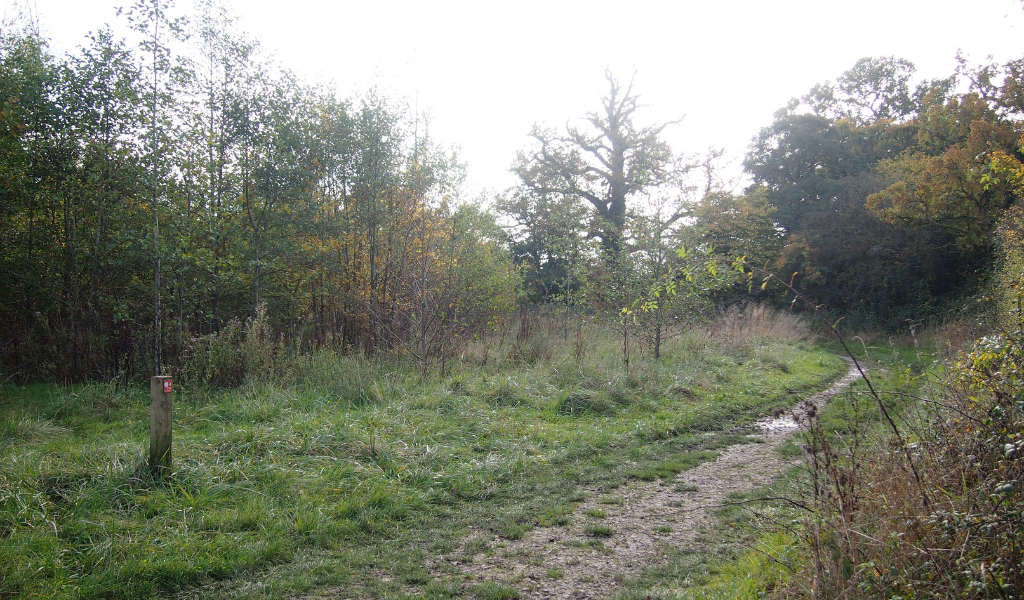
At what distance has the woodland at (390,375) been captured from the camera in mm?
3156

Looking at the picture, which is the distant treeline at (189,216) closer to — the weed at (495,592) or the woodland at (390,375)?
the woodland at (390,375)

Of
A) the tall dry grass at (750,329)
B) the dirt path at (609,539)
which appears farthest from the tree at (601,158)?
the dirt path at (609,539)

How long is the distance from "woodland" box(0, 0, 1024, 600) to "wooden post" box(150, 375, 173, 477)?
131mm

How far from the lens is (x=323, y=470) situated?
505cm

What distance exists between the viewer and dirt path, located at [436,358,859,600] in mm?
3404

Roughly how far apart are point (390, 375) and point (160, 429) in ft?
13.8

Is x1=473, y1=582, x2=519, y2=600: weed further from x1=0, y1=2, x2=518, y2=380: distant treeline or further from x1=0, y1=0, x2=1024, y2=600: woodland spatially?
x1=0, y1=2, x2=518, y2=380: distant treeline

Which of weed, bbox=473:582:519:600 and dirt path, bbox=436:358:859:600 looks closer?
weed, bbox=473:582:519:600

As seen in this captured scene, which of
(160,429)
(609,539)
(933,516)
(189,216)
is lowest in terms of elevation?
(609,539)

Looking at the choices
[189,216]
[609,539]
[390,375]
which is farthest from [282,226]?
[609,539]

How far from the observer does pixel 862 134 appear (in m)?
30.8

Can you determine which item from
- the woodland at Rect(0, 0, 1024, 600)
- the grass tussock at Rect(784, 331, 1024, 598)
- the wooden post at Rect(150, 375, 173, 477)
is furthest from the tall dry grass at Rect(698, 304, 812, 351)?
the wooden post at Rect(150, 375, 173, 477)

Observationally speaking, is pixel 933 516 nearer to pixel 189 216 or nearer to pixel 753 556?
pixel 753 556

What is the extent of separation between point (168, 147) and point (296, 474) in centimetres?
796
